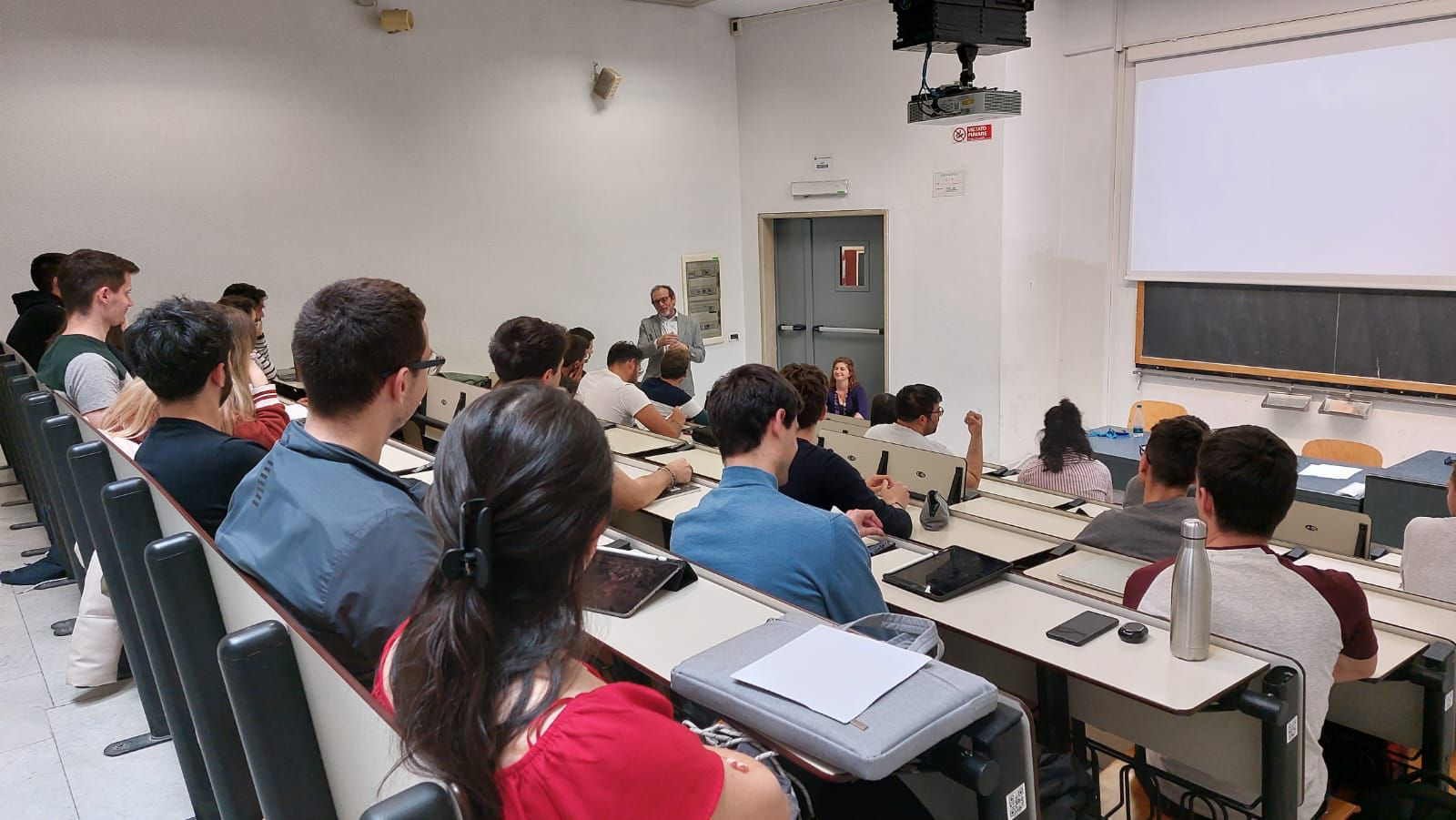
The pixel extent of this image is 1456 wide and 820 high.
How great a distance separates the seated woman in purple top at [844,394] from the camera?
21.4 ft

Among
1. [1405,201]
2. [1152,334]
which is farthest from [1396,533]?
[1152,334]

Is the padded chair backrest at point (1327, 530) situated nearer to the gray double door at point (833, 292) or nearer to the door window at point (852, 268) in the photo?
the gray double door at point (833, 292)

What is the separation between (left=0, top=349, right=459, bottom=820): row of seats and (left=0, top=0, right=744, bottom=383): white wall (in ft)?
14.2

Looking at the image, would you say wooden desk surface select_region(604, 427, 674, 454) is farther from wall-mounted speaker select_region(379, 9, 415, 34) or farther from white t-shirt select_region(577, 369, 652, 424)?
wall-mounted speaker select_region(379, 9, 415, 34)

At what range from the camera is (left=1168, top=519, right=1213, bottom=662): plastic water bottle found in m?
1.90

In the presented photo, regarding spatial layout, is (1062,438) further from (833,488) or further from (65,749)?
(65,749)

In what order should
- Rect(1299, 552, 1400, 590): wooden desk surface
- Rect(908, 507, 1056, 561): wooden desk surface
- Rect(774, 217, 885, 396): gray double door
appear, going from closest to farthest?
Rect(1299, 552, 1400, 590): wooden desk surface < Rect(908, 507, 1056, 561): wooden desk surface < Rect(774, 217, 885, 396): gray double door

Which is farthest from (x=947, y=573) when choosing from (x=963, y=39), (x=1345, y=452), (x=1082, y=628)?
(x=1345, y=452)

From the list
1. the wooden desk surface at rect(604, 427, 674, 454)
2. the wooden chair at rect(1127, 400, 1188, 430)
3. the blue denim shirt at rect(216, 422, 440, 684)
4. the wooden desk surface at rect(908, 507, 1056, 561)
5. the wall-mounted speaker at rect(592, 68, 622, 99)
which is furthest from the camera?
the wall-mounted speaker at rect(592, 68, 622, 99)

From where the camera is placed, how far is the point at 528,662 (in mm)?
958

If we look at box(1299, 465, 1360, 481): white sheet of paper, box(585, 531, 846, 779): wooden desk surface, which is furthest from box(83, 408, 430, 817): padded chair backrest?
box(1299, 465, 1360, 481): white sheet of paper

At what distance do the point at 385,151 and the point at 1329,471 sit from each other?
6.25 metres

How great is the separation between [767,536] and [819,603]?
18 cm

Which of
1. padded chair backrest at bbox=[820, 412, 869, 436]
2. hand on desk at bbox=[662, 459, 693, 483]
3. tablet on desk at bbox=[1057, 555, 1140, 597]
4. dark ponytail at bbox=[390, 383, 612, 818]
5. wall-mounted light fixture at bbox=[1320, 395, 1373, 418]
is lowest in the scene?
wall-mounted light fixture at bbox=[1320, 395, 1373, 418]
